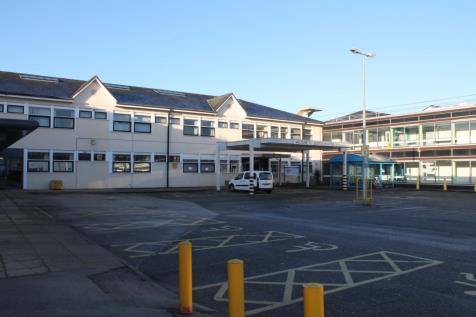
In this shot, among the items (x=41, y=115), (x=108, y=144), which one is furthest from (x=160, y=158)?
(x=41, y=115)

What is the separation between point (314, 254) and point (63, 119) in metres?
28.0

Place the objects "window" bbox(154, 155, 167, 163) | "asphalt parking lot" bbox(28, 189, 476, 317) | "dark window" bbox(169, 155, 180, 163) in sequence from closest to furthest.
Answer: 1. "asphalt parking lot" bbox(28, 189, 476, 317)
2. "window" bbox(154, 155, 167, 163)
3. "dark window" bbox(169, 155, 180, 163)

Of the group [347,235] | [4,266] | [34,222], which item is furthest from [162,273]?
[34,222]

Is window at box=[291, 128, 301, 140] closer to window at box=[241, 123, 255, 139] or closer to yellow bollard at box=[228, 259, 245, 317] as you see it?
window at box=[241, 123, 255, 139]

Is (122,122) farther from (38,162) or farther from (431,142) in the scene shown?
(431,142)

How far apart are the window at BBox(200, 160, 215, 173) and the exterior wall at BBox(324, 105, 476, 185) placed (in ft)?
42.3

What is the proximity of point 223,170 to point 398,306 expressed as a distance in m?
35.7

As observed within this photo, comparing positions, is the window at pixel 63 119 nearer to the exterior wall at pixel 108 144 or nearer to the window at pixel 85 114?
the exterior wall at pixel 108 144

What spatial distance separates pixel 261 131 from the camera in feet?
144

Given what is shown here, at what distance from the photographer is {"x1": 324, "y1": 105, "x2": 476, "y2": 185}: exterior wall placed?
4394 cm

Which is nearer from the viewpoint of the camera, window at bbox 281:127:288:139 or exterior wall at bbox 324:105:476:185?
exterior wall at bbox 324:105:476:185

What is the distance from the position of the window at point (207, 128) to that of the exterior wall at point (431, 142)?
12818 mm

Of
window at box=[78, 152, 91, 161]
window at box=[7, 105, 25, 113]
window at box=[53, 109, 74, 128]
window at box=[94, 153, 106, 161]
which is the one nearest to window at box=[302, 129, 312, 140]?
window at box=[94, 153, 106, 161]

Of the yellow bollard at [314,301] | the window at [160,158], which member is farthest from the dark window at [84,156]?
the yellow bollard at [314,301]
